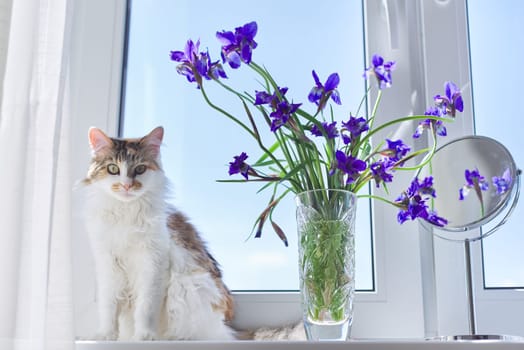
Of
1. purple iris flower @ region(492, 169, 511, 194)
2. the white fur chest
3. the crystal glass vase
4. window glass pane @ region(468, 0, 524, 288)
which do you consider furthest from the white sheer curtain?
window glass pane @ region(468, 0, 524, 288)

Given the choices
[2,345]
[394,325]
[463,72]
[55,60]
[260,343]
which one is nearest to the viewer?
[2,345]

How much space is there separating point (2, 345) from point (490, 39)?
1245mm

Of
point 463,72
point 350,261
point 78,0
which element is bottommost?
point 350,261

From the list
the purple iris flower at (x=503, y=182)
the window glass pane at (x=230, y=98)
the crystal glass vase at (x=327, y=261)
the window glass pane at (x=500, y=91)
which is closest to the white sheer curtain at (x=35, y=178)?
the crystal glass vase at (x=327, y=261)

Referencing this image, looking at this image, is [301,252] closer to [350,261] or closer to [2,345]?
[350,261]

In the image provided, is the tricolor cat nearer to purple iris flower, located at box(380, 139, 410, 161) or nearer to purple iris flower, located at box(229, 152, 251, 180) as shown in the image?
purple iris flower, located at box(229, 152, 251, 180)

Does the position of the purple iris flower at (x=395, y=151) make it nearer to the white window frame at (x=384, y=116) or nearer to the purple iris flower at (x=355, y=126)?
the purple iris flower at (x=355, y=126)

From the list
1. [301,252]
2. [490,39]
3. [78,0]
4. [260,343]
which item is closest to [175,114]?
[78,0]

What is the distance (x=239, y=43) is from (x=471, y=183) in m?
0.55

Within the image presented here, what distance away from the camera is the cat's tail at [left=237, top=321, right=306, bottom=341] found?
1292 millimetres

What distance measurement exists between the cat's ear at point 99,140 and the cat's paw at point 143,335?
0.36 metres

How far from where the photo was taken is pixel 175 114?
59.2 inches

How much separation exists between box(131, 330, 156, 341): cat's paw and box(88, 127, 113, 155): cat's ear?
359 mm

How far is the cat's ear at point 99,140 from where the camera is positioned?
124 cm
